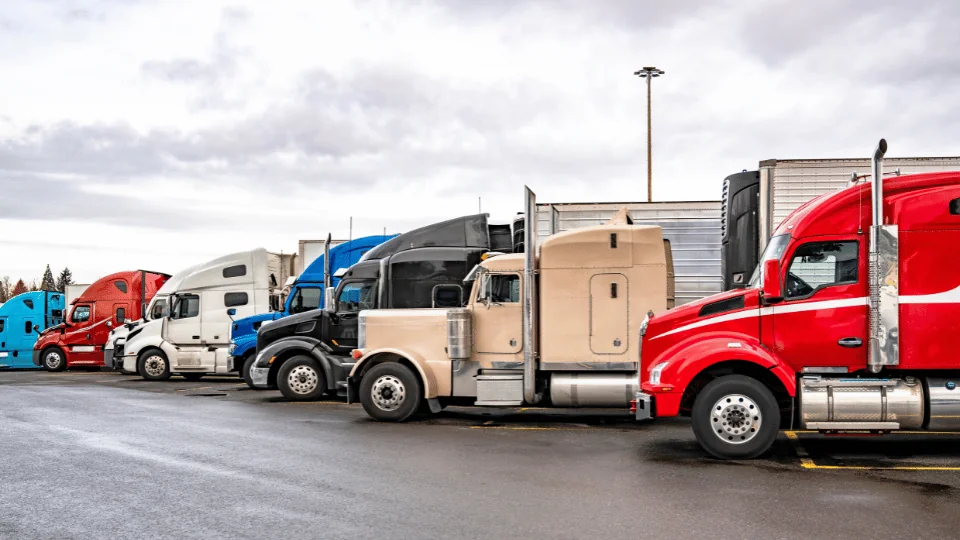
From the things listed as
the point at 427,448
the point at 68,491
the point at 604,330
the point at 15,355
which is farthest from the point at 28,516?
the point at 15,355

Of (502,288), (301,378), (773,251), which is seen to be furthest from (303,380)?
(773,251)

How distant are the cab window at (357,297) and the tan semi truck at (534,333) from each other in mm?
2748

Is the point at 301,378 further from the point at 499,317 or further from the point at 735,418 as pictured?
the point at 735,418

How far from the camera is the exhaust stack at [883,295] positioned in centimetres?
913

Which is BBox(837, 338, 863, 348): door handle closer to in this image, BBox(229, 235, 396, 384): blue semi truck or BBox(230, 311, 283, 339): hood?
BBox(229, 235, 396, 384): blue semi truck

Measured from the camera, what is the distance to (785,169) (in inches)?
525

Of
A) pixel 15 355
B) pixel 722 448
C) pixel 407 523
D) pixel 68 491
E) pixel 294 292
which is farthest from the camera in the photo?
pixel 15 355

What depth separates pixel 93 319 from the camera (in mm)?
29266

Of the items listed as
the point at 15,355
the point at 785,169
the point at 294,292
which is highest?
the point at 785,169

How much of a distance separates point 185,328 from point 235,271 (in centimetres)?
208

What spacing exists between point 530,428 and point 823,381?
4.53m

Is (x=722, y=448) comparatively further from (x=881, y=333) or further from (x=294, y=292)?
(x=294, y=292)

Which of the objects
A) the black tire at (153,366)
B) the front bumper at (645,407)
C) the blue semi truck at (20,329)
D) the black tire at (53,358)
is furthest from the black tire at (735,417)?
the blue semi truck at (20,329)

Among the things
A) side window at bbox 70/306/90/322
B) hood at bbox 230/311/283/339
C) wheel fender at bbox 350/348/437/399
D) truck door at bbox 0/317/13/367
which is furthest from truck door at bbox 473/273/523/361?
truck door at bbox 0/317/13/367
